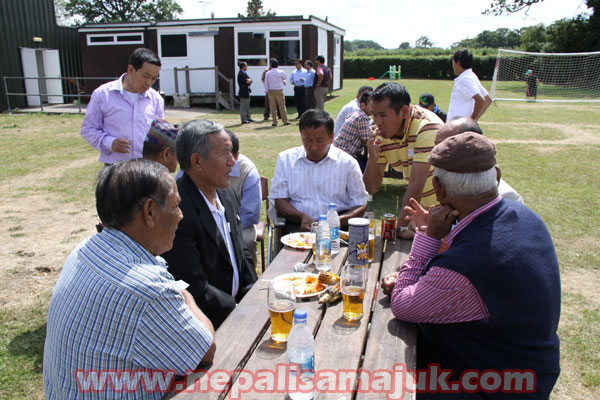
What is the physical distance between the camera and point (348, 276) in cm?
215

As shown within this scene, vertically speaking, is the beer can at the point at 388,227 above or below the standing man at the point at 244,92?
below

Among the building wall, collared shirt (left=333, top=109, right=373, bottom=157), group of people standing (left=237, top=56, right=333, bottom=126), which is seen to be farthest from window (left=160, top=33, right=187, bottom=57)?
collared shirt (left=333, top=109, right=373, bottom=157)

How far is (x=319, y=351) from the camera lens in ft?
6.13

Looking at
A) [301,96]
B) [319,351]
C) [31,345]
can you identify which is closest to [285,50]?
[301,96]

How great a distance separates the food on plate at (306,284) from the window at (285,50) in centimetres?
1768

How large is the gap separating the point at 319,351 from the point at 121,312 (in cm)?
82

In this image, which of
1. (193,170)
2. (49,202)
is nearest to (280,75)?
(49,202)

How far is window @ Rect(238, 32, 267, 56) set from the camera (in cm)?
1902

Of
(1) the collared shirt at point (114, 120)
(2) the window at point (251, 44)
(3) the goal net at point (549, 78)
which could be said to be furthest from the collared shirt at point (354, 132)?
(3) the goal net at point (549, 78)

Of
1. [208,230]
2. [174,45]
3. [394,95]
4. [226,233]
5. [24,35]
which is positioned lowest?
[226,233]

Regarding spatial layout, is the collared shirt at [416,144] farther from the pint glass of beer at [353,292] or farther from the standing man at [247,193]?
the pint glass of beer at [353,292]

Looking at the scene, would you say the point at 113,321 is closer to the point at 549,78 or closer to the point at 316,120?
the point at 316,120

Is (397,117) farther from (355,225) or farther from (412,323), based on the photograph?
(412,323)

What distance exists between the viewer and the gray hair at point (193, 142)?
8.76ft
